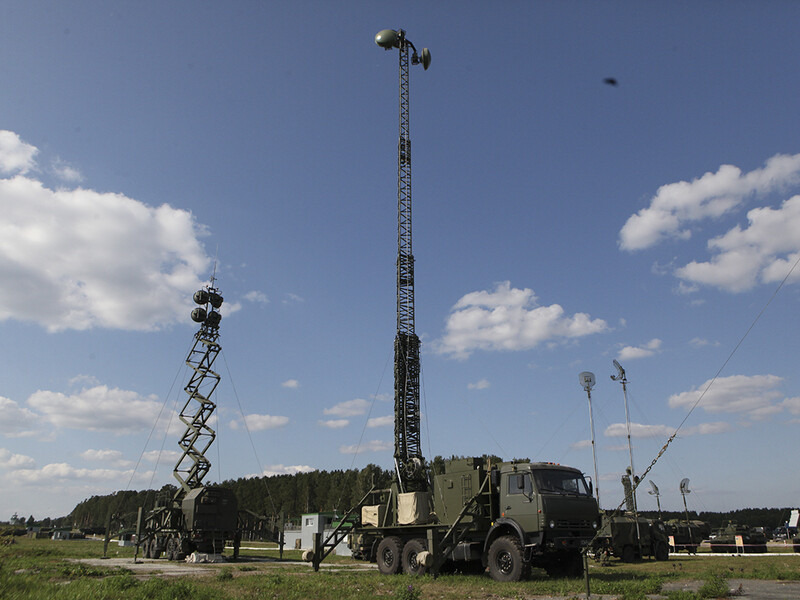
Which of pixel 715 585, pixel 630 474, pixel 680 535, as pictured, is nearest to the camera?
pixel 715 585

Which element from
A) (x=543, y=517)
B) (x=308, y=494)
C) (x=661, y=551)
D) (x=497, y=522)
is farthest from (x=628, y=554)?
(x=308, y=494)

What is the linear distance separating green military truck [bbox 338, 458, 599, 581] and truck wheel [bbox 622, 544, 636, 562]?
10120 millimetres

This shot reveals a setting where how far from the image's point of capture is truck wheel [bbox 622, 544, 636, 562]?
24.5 meters

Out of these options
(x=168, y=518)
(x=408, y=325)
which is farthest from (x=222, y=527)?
(x=408, y=325)

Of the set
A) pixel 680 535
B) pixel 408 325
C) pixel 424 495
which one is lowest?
pixel 680 535

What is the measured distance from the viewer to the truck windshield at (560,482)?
49.8ft

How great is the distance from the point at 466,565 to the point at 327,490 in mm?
89599

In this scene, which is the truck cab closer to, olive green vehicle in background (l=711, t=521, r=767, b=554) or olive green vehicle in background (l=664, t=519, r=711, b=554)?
olive green vehicle in background (l=711, t=521, r=767, b=554)

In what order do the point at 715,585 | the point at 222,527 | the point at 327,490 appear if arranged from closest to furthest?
the point at 715,585
the point at 222,527
the point at 327,490

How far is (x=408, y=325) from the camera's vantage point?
31625 mm

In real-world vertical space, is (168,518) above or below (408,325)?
below

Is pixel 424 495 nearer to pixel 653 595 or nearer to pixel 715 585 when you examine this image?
pixel 653 595

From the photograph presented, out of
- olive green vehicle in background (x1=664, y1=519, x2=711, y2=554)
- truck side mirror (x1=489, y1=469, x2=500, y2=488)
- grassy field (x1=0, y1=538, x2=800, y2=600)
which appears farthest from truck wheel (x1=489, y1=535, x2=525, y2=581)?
olive green vehicle in background (x1=664, y1=519, x2=711, y2=554)

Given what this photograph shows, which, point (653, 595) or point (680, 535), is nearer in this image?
point (653, 595)
